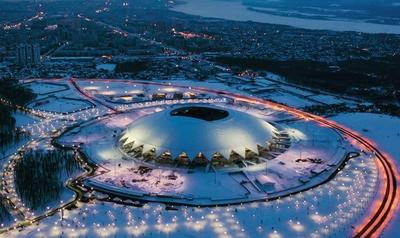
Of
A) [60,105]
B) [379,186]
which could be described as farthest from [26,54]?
[379,186]

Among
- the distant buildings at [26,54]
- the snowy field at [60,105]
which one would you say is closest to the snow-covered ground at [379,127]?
the snowy field at [60,105]

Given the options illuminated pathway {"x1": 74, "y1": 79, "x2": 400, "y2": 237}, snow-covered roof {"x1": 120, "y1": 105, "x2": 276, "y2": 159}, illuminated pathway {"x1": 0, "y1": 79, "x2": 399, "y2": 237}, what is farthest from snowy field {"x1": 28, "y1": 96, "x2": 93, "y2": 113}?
illuminated pathway {"x1": 74, "y1": 79, "x2": 400, "y2": 237}

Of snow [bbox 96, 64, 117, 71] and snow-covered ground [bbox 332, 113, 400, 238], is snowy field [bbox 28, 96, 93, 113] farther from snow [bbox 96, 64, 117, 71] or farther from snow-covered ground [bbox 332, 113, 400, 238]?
snow-covered ground [bbox 332, 113, 400, 238]

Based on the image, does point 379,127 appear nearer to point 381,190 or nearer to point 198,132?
point 381,190

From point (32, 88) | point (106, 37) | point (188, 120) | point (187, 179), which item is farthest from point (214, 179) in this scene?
point (106, 37)

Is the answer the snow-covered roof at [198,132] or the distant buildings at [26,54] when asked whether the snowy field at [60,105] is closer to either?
the snow-covered roof at [198,132]

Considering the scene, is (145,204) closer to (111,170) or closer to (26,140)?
(111,170)
